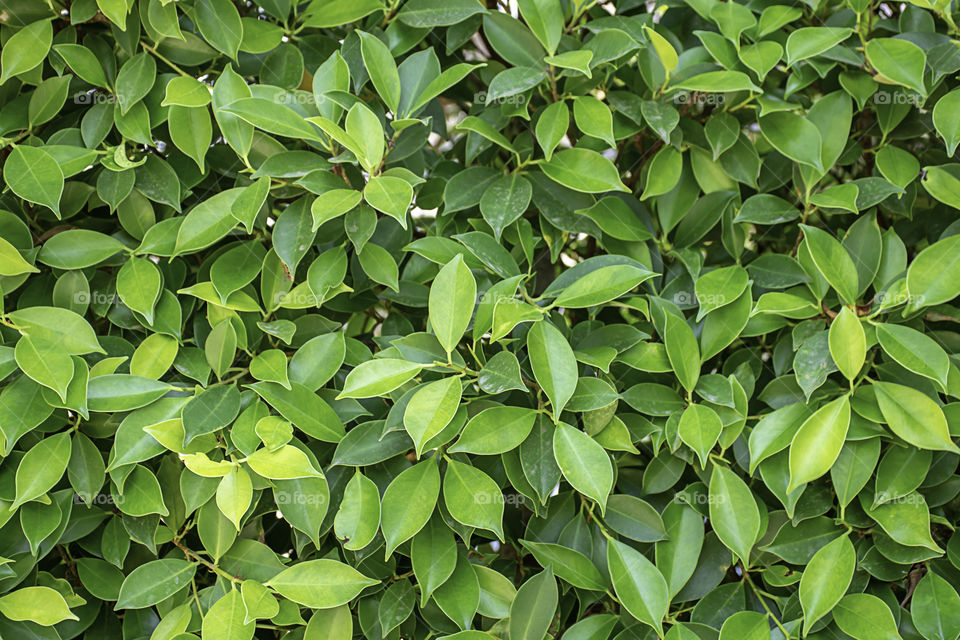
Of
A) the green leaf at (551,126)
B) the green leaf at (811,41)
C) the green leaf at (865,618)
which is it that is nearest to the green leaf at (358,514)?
the green leaf at (551,126)

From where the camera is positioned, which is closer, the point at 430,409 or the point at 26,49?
the point at 430,409

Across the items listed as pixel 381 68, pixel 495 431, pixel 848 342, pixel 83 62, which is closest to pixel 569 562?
pixel 495 431

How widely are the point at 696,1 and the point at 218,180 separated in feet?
2.09

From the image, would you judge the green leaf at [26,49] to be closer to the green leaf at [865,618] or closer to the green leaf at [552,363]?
the green leaf at [552,363]

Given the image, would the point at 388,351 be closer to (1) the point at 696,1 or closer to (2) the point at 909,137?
(1) the point at 696,1

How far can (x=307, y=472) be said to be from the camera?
2.55 ft

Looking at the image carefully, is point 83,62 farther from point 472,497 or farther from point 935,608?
point 935,608

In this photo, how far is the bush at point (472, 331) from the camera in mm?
809

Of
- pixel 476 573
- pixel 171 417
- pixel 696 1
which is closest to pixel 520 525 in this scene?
pixel 476 573

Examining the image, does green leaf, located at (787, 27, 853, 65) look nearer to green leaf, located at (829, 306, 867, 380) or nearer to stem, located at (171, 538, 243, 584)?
green leaf, located at (829, 306, 867, 380)

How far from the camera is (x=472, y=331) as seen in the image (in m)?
0.85

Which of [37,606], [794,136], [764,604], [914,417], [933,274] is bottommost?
[764,604]

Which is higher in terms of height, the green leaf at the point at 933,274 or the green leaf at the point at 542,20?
the green leaf at the point at 542,20

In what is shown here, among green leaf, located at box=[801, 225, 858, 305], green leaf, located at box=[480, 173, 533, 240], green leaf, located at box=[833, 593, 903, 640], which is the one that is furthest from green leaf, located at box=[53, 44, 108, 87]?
green leaf, located at box=[833, 593, 903, 640]
